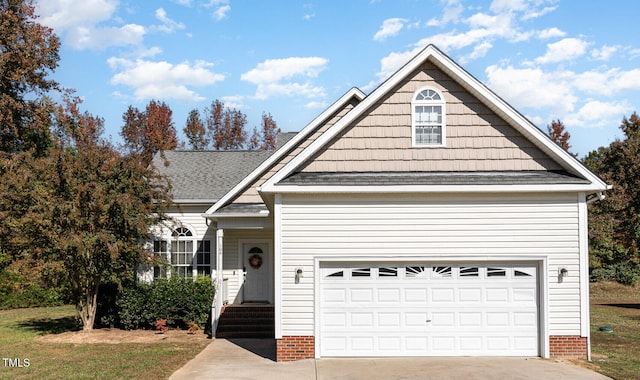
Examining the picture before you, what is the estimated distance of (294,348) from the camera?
41.9 feet

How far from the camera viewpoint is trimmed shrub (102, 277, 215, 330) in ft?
59.0

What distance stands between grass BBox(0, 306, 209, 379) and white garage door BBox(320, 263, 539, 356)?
146 inches

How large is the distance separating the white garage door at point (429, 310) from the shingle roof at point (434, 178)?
5.96 feet

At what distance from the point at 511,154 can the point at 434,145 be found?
5.74ft

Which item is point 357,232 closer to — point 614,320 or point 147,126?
point 614,320

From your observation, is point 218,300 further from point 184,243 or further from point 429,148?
point 429,148

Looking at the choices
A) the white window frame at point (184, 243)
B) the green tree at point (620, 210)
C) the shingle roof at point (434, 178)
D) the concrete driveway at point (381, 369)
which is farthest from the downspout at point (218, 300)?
the green tree at point (620, 210)

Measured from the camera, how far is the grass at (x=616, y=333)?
472 inches

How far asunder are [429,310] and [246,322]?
6.72 metres

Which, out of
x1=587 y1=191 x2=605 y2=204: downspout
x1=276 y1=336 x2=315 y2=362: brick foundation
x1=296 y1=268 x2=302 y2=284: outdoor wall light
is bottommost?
x1=276 y1=336 x2=315 y2=362: brick foundation

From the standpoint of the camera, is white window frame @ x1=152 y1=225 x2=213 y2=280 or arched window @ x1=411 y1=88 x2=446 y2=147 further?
white window frame @ x1=152 y1=225 x2=213 y2=280

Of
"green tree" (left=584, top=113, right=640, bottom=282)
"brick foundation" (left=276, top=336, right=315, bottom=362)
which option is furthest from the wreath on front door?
"green tree" (left=584, top=113, right=640, bottom=282)

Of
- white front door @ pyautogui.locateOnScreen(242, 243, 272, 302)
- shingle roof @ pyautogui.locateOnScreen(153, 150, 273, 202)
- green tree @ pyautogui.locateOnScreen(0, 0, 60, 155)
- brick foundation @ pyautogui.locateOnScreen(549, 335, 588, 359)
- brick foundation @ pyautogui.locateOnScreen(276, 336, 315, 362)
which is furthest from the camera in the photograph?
green tree @ pyautogui.locateOnScreen(0, 0, 60, 155)

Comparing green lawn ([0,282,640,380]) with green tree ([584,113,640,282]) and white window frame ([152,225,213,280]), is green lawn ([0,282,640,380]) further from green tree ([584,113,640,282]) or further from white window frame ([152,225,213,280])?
green tree ([584,113,640,282])
